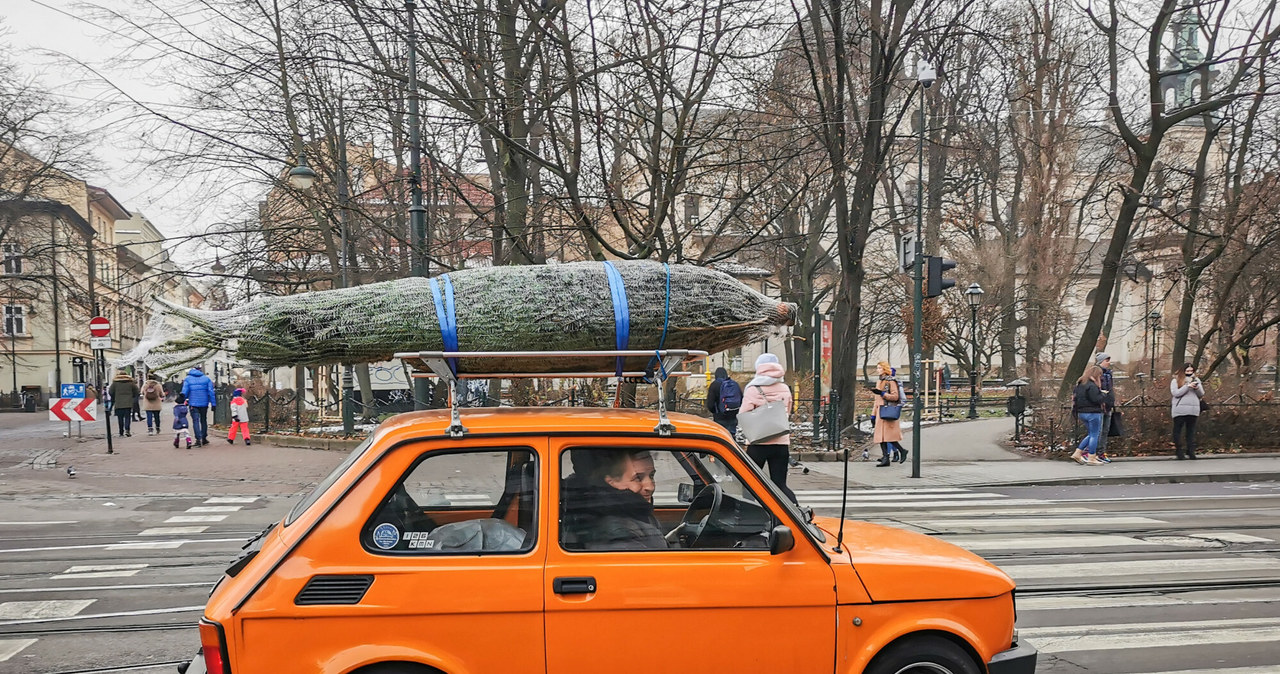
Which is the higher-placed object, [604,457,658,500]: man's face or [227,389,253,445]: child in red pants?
[604,457,658,500]: man's face

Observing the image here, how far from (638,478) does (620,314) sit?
30.4 inches

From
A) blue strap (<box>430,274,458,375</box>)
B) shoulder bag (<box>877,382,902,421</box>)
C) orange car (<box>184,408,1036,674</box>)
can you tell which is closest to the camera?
orange car (<box>184,408,1036,674</box>)

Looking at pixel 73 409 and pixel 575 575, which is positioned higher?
pixel 575 575

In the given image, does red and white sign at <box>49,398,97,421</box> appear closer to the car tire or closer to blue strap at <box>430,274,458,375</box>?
blue strap at <box>430,274,458,375</box>

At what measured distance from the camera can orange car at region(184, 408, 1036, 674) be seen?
3.27 metres

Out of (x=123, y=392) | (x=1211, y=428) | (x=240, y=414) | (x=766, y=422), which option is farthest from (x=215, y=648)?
(x=123, y=392)

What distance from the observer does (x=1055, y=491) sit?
13492mm

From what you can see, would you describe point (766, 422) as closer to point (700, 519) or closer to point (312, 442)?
point (700, 519)

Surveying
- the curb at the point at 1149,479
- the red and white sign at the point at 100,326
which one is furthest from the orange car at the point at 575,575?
the red and white sign at the point at 100,326

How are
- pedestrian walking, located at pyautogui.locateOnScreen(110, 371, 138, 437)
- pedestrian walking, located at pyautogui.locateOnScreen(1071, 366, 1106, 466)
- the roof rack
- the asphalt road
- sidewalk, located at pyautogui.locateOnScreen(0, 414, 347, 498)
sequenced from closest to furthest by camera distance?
the roof rack < the asphalt road < sidewalk, located at pyautogui.locateOnScreen(0, 414, 347, 498) < pedestrian walking, located at pyautogui.locateOnScreen(1071, 366, 1106, 466) < pedestrian walking, located at pyautogui.locateOnScreen(110, 371, 138, 437)

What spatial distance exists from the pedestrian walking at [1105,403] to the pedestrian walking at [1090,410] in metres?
0.08

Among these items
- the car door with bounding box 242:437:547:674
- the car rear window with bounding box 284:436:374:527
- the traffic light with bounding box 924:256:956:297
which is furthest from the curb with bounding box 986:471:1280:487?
the car rear window with bounding box 284:436:374:527

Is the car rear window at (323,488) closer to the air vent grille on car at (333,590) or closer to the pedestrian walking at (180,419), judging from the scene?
the air vent grille on car at (333,590)

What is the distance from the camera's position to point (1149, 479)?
14531 millimetres
